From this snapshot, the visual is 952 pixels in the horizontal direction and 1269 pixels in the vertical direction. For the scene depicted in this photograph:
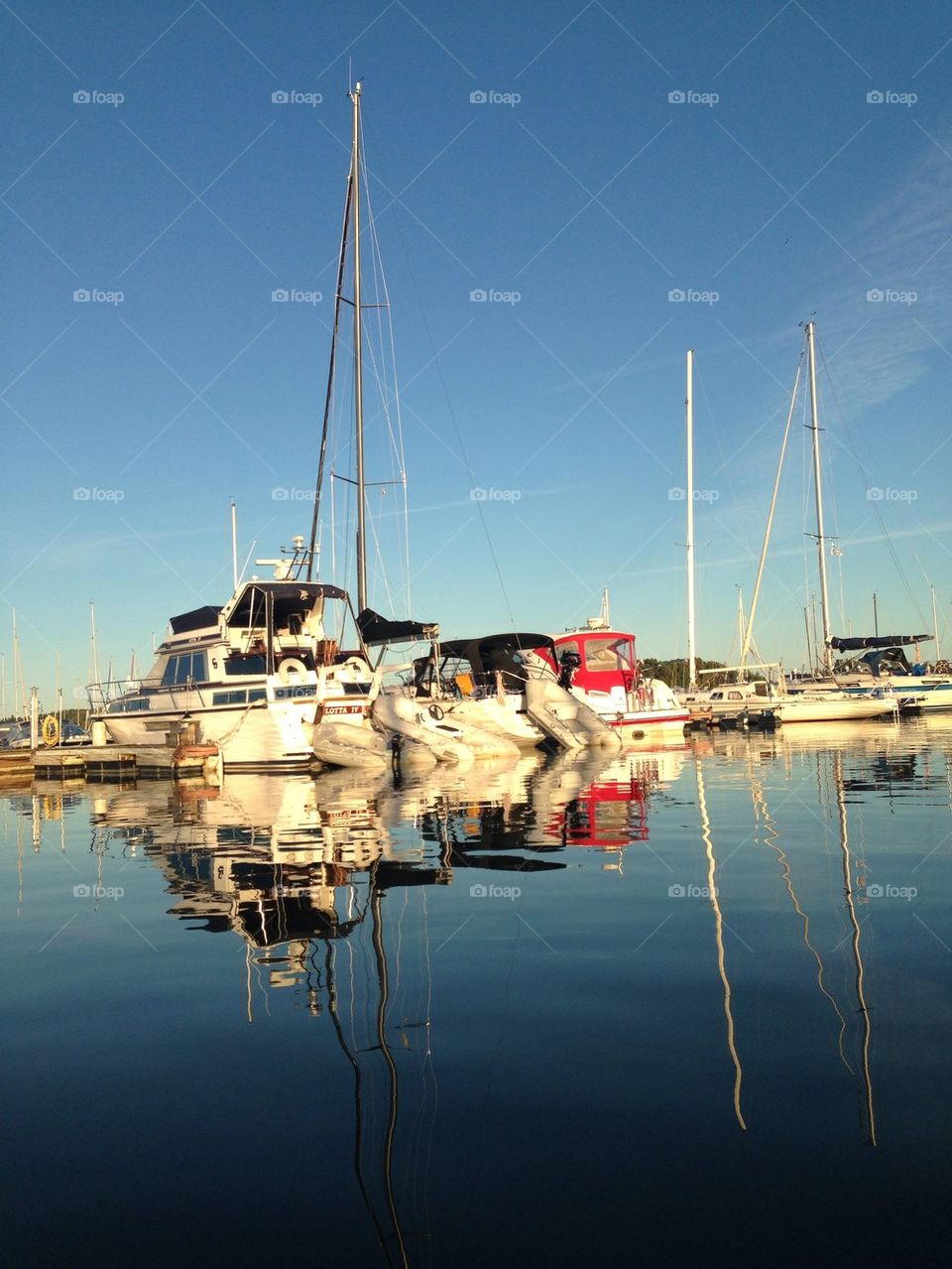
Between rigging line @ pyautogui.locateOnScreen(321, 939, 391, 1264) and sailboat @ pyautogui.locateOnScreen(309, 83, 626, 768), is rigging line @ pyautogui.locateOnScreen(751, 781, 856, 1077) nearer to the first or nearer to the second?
rigging line @ pyautogui.locateOnScreen(321, 939, 391, 1264)

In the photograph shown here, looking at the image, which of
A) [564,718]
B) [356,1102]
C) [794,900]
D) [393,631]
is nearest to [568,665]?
[564,718]

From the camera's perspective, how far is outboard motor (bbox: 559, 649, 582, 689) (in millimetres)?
43000

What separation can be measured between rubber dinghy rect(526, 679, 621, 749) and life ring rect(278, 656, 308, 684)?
889 cm

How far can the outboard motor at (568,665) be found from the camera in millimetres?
43000

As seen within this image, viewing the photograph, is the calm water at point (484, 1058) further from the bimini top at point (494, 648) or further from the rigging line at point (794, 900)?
the bimini top at point (494, 648)

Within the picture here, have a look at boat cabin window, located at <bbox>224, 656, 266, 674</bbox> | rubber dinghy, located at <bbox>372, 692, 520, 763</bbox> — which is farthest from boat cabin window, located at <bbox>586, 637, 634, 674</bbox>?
boat cabin window, located at <bbox>224, 656, 266, 674</bbox>

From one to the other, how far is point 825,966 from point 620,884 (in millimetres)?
3375

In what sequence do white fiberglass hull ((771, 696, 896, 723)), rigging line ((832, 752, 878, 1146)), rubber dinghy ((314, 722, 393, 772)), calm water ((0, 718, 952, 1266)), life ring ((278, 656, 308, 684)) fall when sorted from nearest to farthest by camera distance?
calm water ((0, 718, 952, 1266)), rigging line ((832, 752, 878, 1146)), rubber dinghy ((314, 722, 393, 772)), life ring ((278, 656, 308, 684)), white fiberglass hull ((771, 696, 896, 723))

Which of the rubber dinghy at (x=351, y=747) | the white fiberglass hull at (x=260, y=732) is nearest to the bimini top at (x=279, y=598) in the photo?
the white fiberglass hull at (x=260, y=732)

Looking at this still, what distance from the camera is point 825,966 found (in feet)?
20.4

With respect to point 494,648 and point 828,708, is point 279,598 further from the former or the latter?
point 828,708

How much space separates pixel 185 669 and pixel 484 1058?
27.8m

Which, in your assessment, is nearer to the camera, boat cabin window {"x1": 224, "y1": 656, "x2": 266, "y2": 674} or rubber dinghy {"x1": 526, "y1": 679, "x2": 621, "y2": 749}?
boat cabin window {"x1": 224, "y1": 656, "x2": 266, "y2": 674}

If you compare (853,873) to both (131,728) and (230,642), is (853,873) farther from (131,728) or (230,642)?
(131,728)
